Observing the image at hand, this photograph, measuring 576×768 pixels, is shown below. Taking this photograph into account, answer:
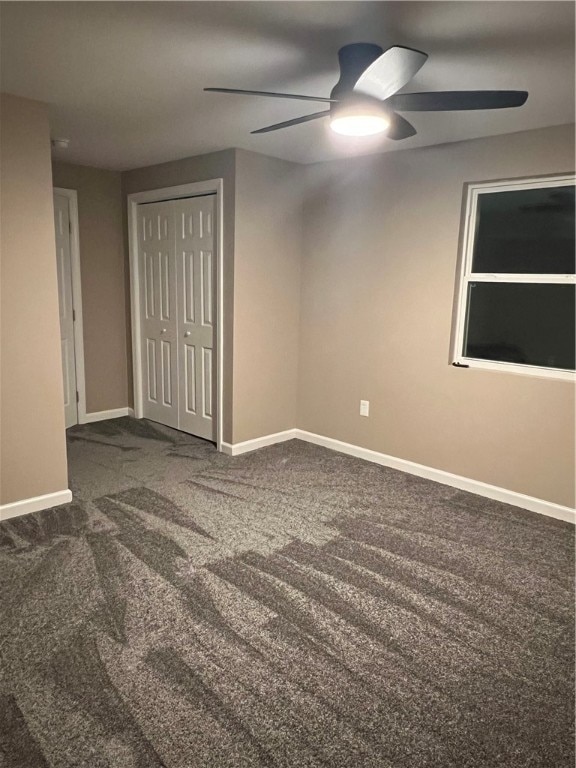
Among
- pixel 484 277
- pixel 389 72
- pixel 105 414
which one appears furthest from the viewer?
pixel 105 414

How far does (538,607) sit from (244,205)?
310 cm

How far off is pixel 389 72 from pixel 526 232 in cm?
186

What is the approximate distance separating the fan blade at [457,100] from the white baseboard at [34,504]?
2.76m

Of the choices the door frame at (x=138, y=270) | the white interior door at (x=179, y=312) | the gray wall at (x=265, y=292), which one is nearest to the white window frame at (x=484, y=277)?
the gray wall at (x=265, y=292)

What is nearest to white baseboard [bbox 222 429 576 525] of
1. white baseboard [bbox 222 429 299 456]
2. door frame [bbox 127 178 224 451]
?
white baseboard [bbox 222 429 299 456]

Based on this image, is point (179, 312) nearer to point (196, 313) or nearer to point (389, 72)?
point (196, 313)

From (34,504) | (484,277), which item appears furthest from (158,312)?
(484,277)

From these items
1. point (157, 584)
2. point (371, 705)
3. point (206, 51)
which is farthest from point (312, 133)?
point (371, 705)

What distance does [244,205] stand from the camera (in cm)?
391

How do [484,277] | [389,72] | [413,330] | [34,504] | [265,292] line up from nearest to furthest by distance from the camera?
Answer: 1. [389,72]
2. [34,504]
3. [484,277]
4. [413,330]
5. [265,292]

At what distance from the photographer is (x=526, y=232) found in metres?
3.32

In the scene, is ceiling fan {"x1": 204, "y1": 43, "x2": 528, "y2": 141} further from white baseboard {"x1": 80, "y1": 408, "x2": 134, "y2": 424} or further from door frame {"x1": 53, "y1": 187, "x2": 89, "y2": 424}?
white baseboard {"x1": 80, "y1": 408, "x2": 134, "y2": 424}

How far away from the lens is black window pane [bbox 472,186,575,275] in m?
3.17

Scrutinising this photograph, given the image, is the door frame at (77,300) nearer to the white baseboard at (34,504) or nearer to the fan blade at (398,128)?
the white baseboard at (34,504)
